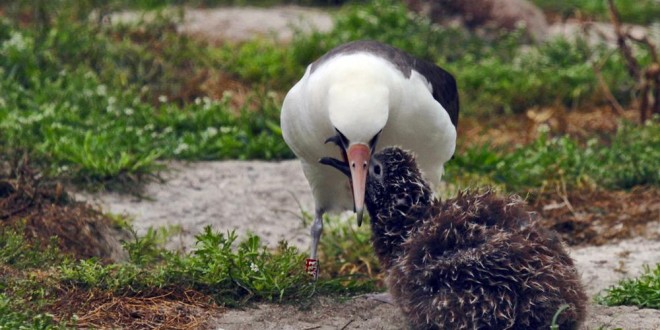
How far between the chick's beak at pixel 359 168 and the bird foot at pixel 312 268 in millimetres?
802

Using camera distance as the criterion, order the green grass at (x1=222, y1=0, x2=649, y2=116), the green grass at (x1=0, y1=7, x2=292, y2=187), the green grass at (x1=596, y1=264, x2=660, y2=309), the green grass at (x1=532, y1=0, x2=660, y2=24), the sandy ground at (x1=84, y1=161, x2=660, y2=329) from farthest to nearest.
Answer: the green grass at (x1=532, y1=0, x2=660, y2=24)
the green grass at (x1=222, y1=0, x2=649, y2=116)
the green grass at (x1=0, y1=7, x2=292, y2=187)
the green grass at (x1=596, y1=264, x2=660, y2=309)
the sandy ground at (x1=84, y1=161, x2=660, y2=329)

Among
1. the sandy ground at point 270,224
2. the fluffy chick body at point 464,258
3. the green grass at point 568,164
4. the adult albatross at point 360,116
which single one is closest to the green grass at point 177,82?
the sandy ground at point 270,224

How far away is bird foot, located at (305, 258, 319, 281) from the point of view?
6523mm

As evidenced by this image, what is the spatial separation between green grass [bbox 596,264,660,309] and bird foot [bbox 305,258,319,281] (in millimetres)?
1547

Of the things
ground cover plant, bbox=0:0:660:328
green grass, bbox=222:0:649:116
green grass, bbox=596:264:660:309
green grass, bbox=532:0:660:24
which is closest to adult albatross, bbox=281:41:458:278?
ground cover plant, bbox=0:0:660:328

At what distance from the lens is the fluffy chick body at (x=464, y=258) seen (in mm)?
5332

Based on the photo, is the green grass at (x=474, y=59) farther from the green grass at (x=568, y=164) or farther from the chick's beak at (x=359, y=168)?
the chick's beak at (x=359, y=168)

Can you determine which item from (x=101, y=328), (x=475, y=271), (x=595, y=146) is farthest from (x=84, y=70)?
(x=475, y=271)

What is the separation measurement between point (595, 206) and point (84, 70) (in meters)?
4.61

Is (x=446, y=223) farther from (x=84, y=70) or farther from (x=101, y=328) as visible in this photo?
(x=84, y=70)

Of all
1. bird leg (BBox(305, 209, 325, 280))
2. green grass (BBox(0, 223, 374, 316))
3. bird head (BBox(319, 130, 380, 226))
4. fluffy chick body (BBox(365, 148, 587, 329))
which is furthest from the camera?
bird leg (BBox(305, 209, 325, 280))

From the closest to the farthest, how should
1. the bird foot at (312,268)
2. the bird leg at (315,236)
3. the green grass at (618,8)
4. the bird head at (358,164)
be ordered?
the bird head at (358,164), the bird foot at (312,268), the bird leg at (315,236), the green grass at (618,8)

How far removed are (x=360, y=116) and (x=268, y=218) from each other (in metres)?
2.56

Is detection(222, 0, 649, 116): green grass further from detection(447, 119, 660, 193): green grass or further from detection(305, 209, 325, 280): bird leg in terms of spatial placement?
detection(305, 209, 325, 280): bird leg
